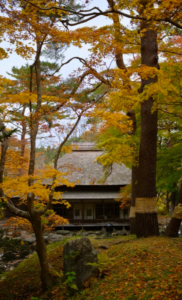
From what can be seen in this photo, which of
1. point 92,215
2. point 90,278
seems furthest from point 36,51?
point 92,215

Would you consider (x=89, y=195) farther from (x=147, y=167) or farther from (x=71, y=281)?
(x=71, y=281)

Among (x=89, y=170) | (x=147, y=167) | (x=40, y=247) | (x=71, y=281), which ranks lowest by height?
(x=71, y=281)

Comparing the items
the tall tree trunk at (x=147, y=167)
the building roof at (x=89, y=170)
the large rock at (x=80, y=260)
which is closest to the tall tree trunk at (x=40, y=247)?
the large rock at (x=80, y=260)

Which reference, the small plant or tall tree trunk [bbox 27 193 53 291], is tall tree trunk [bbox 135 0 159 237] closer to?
the small plant

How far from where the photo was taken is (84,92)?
30.2 ft

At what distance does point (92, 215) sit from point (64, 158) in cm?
673

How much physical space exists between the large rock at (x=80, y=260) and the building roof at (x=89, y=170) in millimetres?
11587

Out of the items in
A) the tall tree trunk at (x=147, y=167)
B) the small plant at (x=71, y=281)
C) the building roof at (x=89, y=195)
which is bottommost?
the small plant at (x=71, y=281)

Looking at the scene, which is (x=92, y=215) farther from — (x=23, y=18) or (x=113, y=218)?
(x=23, y=18)

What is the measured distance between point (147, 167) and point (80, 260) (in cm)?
390

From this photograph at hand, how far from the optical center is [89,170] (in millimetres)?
22656

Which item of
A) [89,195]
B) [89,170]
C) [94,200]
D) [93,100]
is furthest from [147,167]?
[89,170]

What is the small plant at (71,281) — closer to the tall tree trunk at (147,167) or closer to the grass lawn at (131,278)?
the grass lawn at (131,278)

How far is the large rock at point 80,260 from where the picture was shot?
20.5ft
